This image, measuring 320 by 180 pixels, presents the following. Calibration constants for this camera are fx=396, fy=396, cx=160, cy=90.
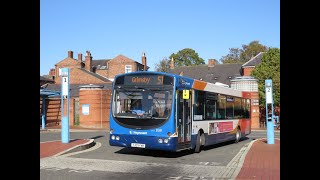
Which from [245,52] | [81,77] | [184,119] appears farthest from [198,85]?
[245,52]

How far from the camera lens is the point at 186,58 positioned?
9656cm

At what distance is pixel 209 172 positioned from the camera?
10656 millimetres

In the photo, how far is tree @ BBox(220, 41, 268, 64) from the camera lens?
273ft

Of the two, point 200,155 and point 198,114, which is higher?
point 198,114

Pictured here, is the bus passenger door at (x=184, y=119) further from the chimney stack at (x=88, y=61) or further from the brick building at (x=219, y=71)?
the chimney stack at (x=88, y=61)

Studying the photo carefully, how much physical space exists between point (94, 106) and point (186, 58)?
6282 centimetres

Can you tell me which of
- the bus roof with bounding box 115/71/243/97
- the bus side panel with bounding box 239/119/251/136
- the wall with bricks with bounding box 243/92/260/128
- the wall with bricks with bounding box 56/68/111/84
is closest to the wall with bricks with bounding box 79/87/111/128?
the wall with bricks with bounding box 243/92/260/128

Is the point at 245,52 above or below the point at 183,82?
above

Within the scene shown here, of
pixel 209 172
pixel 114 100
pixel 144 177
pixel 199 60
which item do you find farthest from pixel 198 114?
pixel 199 60

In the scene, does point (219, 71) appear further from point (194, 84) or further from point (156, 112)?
point (156, 112)
